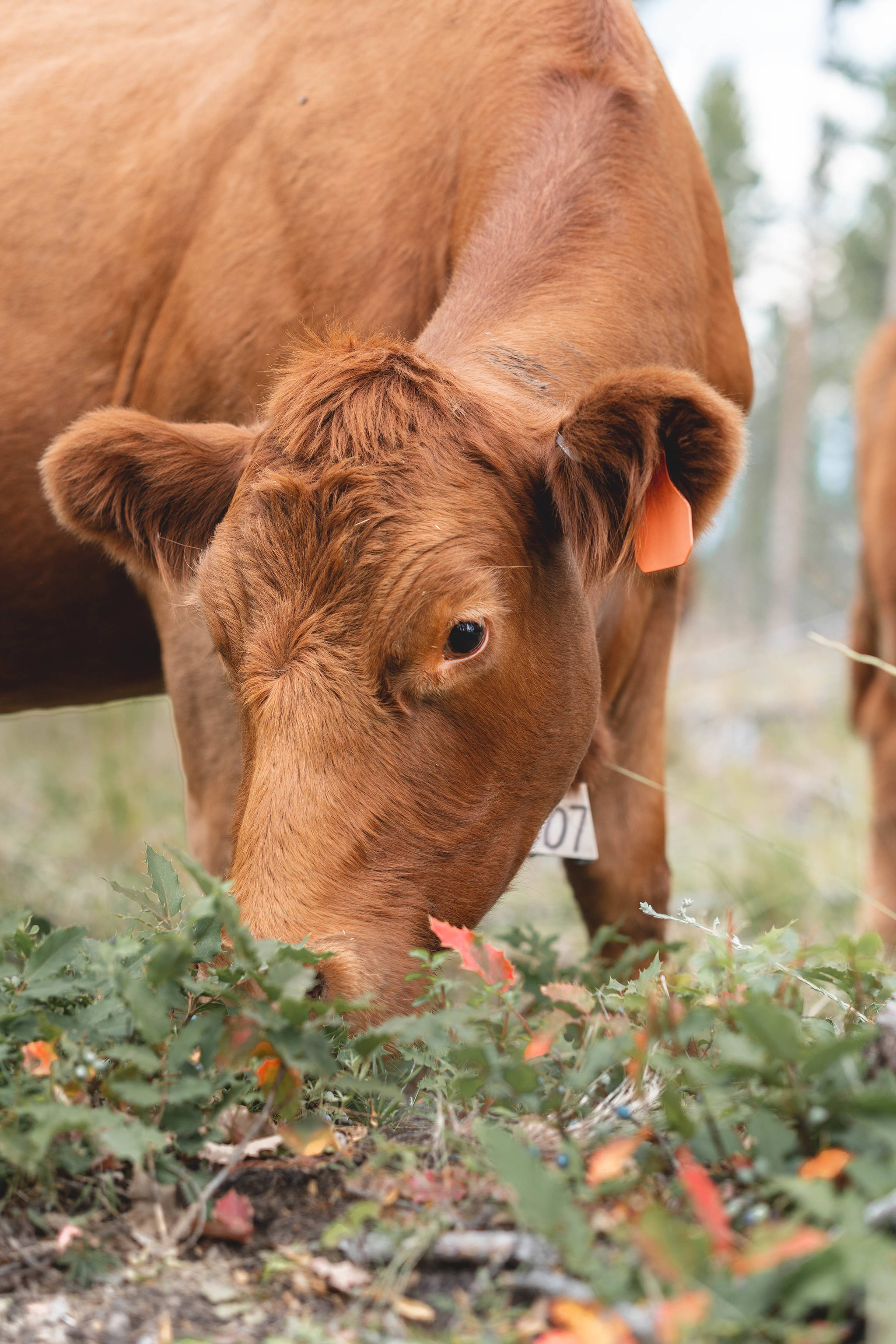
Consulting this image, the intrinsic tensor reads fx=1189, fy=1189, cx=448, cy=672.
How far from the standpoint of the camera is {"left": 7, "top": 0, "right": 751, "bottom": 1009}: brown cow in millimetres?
2326

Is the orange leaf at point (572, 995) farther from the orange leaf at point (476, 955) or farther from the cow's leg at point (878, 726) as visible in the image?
the cow's leg at point (878, 726)

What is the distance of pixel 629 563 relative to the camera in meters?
2.75

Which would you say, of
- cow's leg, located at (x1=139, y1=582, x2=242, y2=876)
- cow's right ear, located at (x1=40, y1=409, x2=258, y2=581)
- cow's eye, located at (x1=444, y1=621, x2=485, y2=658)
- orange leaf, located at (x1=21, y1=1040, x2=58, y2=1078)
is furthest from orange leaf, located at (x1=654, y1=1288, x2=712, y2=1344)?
cow's leg, located at (x1=139, y1=582, x2=242, y2=876)

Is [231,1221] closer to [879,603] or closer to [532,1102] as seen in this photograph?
[532,1102]

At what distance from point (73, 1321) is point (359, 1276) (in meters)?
0.35

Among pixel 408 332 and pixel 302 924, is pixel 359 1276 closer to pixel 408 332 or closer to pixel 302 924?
pixel 302 924

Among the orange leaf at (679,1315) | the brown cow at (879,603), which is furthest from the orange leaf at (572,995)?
the brown cow at (879,603)

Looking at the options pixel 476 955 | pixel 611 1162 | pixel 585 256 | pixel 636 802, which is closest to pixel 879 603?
pixel 636 802

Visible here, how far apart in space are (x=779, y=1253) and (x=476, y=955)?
30.7 inches

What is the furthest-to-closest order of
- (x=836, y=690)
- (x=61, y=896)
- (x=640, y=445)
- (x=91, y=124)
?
(x=836, y=690) → (x=61, y=896) → (x=91, y=124) → (x=640, y=445)

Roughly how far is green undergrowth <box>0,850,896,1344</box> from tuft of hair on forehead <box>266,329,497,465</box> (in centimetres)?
96

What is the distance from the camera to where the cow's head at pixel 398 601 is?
2.25 meters

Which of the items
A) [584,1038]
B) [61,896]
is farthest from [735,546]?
[584,1038]

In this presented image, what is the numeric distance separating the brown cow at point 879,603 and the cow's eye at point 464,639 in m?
3.55
